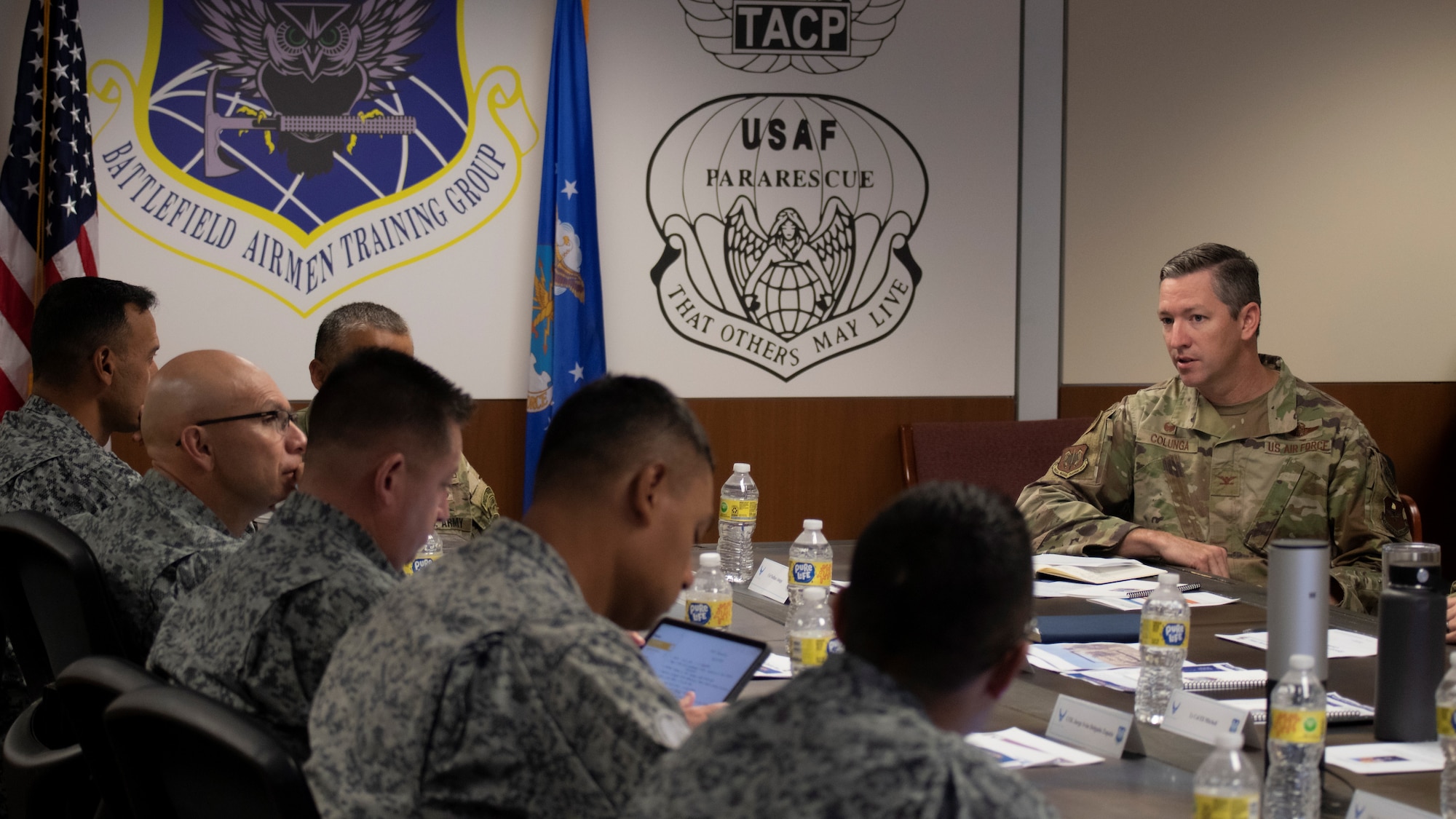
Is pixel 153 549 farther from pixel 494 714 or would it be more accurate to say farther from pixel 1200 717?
pixel 1200 717

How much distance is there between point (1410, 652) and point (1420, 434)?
4534mm

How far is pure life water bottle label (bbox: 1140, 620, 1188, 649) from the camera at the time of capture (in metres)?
2.08

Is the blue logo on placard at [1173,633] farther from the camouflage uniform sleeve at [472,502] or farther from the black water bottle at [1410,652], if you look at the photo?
the camouflage uniform sleeve at [472,502]

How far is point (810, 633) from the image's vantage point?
2.12 metres

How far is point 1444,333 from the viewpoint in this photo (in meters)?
5.87

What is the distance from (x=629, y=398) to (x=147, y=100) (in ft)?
13.0

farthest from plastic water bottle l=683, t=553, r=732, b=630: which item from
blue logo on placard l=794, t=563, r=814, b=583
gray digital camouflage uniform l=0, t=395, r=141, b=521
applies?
gray digital camouflage uniform l=0, t=395, r=141, b=521

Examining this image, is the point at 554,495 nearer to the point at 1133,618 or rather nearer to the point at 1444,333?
the point at 1133,618

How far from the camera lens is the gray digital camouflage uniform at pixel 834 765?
0.95 metres

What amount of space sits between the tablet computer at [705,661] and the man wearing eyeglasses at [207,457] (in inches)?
34.8

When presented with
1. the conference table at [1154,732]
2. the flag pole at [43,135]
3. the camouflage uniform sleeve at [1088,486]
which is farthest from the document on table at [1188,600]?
the flag pole at [43,135]

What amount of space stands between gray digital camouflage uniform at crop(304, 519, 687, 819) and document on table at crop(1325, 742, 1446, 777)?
1.01m

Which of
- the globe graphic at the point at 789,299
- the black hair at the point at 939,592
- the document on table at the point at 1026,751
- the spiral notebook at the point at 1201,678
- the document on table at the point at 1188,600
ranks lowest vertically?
the document on table at the point at 1026,751

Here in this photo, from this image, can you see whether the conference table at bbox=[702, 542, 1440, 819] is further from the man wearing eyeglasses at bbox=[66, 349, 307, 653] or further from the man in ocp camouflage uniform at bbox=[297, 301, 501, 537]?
the man in ocp camouflage uniform at bbox=[297, 301, 501, 537]
